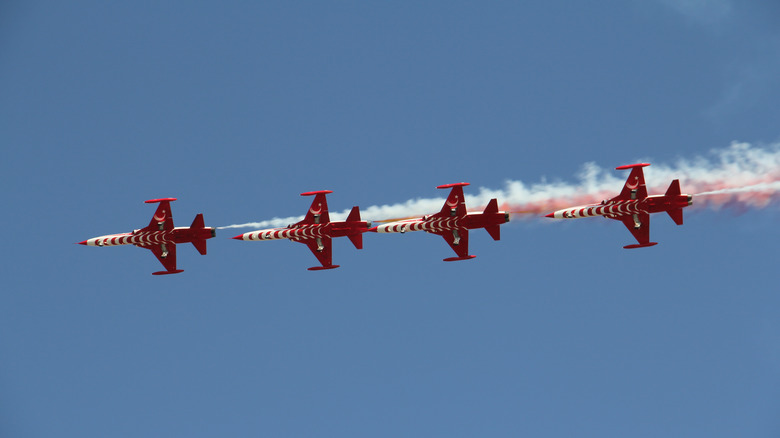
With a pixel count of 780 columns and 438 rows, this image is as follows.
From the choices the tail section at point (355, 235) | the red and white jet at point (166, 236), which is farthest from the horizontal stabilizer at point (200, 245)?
the tail section at point (355, 235)

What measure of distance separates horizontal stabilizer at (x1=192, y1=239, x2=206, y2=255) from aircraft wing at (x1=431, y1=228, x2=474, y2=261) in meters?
19.0

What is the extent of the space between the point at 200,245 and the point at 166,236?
337 centimetres

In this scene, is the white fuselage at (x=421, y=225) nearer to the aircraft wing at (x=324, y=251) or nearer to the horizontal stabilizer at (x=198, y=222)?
the aircraft wing at (x=324, y=251)

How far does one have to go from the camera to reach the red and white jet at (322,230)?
125 metres

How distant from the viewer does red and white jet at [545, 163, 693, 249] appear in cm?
12006

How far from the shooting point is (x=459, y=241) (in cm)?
12438

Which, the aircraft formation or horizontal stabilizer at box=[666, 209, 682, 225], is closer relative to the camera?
horizontal stabilizer at box=[666, 209, 682, 225]

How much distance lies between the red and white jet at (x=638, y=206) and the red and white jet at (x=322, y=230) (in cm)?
1706

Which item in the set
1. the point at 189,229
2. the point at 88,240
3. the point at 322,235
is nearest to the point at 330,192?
the point at 322,235

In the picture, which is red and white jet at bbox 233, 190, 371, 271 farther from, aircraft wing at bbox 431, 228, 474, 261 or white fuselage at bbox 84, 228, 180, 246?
white fuselage at bbox 84, 228, 180, 246

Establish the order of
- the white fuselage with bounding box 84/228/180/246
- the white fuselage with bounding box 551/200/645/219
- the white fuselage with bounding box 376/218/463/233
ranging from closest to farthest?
the white fuselage with bounding box 551/200/645/219 → the white fuselage with bounding box 376/218/463/233 → the white fuselage with bounding box 84/228/180/246

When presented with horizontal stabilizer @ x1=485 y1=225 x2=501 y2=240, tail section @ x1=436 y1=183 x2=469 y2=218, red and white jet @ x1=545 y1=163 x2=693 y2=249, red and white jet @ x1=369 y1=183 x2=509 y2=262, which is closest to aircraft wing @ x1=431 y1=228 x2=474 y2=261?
red and white jet @ x1=369 y1=183 x2=509 y2=262

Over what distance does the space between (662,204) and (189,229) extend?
37.1 metres

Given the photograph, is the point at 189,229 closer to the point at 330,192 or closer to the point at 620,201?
the point at 330,192
